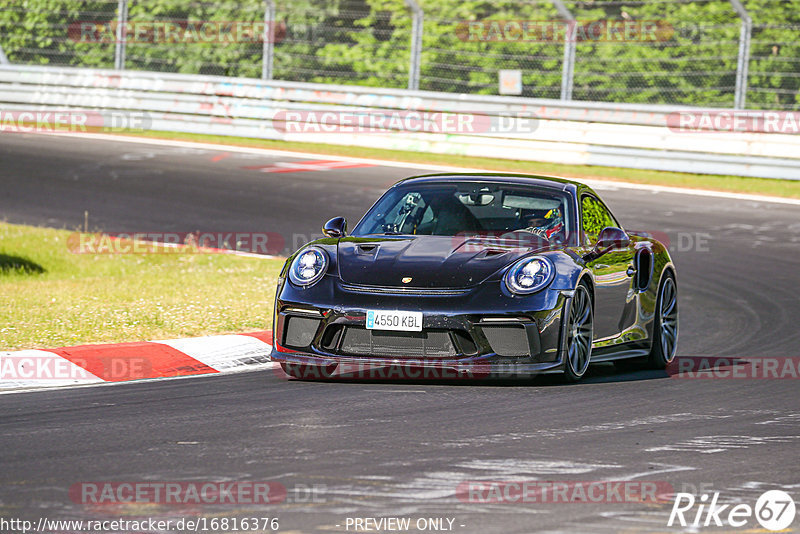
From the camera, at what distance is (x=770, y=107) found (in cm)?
1986

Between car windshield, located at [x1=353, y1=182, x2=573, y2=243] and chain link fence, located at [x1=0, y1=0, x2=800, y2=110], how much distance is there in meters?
11.5

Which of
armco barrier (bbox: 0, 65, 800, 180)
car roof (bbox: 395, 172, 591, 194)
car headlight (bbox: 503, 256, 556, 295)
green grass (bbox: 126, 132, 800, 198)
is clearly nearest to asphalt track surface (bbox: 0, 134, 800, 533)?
car headlight (bbox: 503, 256, 556, 295)

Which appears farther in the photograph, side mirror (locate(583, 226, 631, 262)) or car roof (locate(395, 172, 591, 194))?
car roof (locate(395, 172, 591, 194))

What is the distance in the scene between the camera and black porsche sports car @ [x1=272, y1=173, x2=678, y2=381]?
744cm

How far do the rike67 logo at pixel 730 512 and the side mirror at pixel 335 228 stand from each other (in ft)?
12.8

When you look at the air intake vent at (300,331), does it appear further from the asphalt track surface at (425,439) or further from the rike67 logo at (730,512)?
the rike67 logo at (730,512)

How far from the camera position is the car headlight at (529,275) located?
7.54 meters

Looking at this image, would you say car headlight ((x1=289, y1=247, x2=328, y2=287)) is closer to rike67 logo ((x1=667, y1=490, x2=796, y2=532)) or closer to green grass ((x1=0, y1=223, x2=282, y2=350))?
green grass ((x1=0, y1=223, x2=282, y2=350))

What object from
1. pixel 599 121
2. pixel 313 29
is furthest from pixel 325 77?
pixel 599 121

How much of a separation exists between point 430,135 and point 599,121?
9.39 feet

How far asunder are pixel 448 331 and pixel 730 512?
2734 millimetres

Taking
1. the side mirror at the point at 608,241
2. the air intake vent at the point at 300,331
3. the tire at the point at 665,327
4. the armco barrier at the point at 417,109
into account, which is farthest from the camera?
the armco barrier at the point at 417,109

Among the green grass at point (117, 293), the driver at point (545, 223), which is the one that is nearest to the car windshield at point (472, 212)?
the driver at point (545, 223)

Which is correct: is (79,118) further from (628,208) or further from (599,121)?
(628,208)
